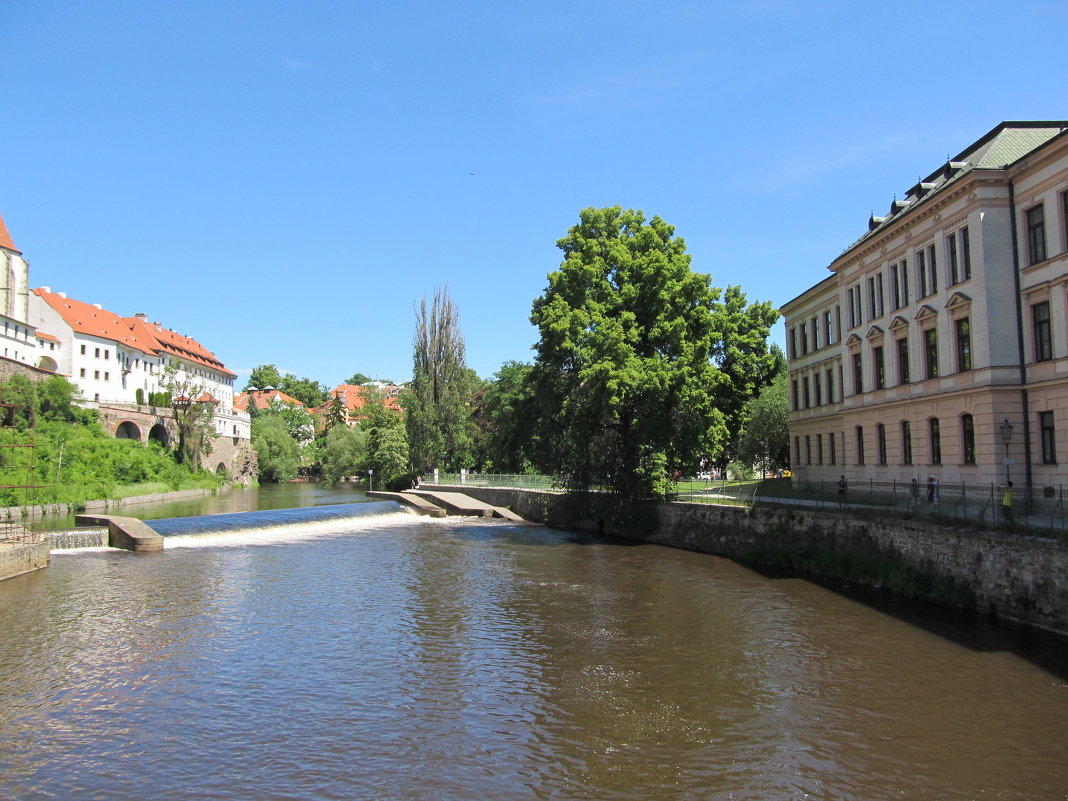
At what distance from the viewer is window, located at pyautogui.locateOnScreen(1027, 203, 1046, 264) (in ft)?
75.4

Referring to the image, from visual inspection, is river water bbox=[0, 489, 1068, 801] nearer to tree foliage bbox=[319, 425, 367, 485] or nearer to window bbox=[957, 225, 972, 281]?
window bbox=[957, 225, 972, 281]

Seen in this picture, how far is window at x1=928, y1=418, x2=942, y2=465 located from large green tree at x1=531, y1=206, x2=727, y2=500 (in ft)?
30.2

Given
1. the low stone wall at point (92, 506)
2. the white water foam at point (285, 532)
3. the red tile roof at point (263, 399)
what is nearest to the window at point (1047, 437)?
the white water foam at point (285, 532)

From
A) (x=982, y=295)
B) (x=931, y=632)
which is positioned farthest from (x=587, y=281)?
(x=931, y=632)

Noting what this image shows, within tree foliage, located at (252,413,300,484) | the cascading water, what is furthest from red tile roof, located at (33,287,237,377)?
the cascading water

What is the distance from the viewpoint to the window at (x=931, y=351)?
91.1ft

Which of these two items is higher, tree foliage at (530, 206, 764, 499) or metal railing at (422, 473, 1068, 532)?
tree foliage at (530, 206, 764, 499)

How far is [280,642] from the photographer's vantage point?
55.1ft


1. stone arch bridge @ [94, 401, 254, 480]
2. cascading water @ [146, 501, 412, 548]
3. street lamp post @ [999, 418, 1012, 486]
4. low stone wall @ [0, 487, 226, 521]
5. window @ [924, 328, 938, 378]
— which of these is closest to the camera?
street lamp post @ [999, 418, 1012, 486]

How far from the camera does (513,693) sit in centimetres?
1342

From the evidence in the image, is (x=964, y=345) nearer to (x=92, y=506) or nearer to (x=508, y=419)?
(x=508, y=419)

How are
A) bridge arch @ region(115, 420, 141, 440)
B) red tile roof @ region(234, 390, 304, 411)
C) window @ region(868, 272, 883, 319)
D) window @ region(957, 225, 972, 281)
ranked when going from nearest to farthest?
window @ region(957, 225, 972, 281) < window @ region(868, 272, 883, 319) < bridge arch @ region(115, 420, 141, 440) < red tile roof @ region(234, 390, 304, 411)

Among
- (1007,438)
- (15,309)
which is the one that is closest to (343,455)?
(15,309)

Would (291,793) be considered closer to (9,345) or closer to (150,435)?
(9,345)
